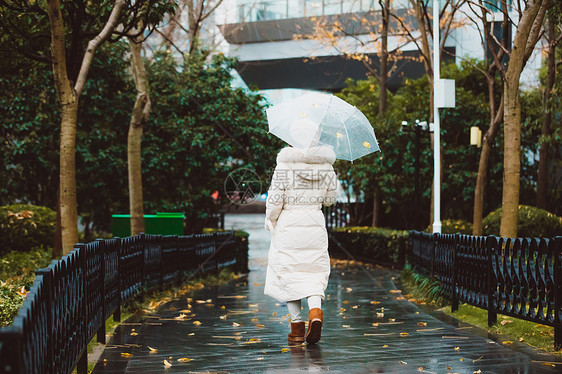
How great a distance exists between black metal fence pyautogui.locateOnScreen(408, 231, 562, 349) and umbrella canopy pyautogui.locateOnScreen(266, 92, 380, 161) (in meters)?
1.90

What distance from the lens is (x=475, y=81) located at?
24.6 m

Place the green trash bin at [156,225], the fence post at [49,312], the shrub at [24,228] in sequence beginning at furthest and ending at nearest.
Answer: the shrub at [24,228]
the green trash bin at [156,225]
the fence post at [49,312]

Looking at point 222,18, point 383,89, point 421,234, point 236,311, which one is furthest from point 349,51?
point 236,311

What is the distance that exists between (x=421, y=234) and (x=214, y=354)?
685cm

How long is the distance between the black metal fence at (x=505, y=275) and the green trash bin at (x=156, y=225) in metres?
5.48

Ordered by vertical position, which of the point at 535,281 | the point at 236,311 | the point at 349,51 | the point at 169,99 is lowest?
the point at 236,311

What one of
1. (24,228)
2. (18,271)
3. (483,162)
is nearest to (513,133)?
(483,162)

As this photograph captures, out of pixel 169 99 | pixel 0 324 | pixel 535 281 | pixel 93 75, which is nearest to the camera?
pixel 0 324

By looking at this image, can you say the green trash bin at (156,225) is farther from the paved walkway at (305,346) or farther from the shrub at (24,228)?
the paved walkway at (305,346)

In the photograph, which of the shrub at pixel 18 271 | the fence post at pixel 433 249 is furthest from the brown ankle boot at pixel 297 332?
the fence post at pixel 433 249

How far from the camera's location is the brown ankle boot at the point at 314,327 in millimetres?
7270

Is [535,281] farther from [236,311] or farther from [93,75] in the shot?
[93,75]

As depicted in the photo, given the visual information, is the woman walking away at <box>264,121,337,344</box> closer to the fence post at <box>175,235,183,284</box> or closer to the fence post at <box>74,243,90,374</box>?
the fence post at <box>74,243,90,374</box>

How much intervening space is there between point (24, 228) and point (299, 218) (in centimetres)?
1022
